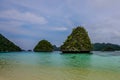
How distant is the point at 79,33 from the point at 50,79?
223 feet

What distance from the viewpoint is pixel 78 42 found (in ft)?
259

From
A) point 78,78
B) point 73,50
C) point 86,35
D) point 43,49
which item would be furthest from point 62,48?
point 78,78

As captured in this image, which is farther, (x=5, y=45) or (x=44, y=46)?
(x=5, y=45)

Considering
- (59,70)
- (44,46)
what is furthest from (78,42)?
(59,70)

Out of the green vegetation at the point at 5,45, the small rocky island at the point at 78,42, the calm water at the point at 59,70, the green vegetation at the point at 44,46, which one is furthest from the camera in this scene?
the green vegetation at the point at 5,45

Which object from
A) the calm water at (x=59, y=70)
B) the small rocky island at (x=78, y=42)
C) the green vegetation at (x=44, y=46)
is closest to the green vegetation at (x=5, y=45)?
the green vegetation at (x=44, y=46)

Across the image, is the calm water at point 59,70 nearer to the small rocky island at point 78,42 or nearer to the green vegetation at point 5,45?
the small rocky island at point 78,42

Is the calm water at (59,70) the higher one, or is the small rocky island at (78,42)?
the small rocky island at (78,42)

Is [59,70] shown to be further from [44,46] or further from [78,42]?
[44,46]

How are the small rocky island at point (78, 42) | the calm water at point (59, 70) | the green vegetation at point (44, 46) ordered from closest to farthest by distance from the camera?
the calm water at point (59, 70) < the small rocky island at point (78, 42) < the green vegetation at point (44, 46)

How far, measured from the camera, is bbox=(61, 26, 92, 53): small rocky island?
253ft

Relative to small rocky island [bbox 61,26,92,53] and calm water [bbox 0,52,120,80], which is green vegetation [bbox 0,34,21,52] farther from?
calm water [bbox 0,52,120,80]

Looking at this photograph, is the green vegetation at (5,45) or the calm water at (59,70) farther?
the green vegetation at (5,45)

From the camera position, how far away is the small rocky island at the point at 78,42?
3041 inches
